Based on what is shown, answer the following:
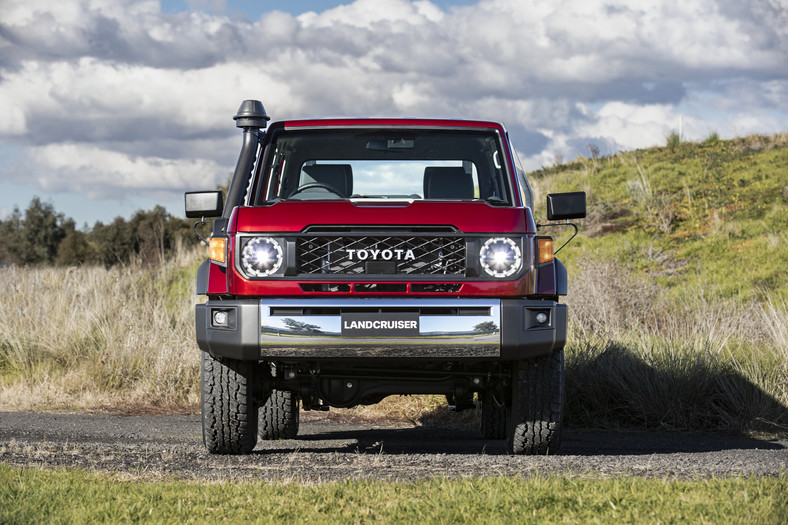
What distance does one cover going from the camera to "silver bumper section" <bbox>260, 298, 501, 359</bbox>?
573cm

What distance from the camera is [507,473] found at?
5.48 meters

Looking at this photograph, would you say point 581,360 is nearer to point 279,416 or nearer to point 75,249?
point 279,416

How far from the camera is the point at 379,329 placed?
5734 mm

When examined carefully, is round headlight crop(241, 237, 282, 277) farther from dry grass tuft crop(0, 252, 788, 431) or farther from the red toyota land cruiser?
dry grass tuft crop(0, 252, 788, 431)

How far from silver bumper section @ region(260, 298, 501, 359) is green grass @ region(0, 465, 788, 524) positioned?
93 centimetres

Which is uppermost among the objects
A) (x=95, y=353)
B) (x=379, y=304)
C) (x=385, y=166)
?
(x=385, y=166)

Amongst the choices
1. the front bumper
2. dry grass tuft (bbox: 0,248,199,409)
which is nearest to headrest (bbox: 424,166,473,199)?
the front bumper

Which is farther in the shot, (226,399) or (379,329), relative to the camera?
(226,399)

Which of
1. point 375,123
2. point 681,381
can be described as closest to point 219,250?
point 375,123

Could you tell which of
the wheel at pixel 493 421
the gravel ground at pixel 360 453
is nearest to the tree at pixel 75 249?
the gravel ground at pixel 360 453

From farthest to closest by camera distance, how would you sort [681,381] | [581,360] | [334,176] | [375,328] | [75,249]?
[75,249] → [581,360] → [681,381] → [334,176] → [375,328]

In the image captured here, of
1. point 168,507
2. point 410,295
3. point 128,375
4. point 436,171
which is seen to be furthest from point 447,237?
point 128,375

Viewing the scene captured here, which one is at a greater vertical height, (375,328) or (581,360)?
(375,328)

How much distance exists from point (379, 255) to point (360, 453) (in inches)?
68.9
